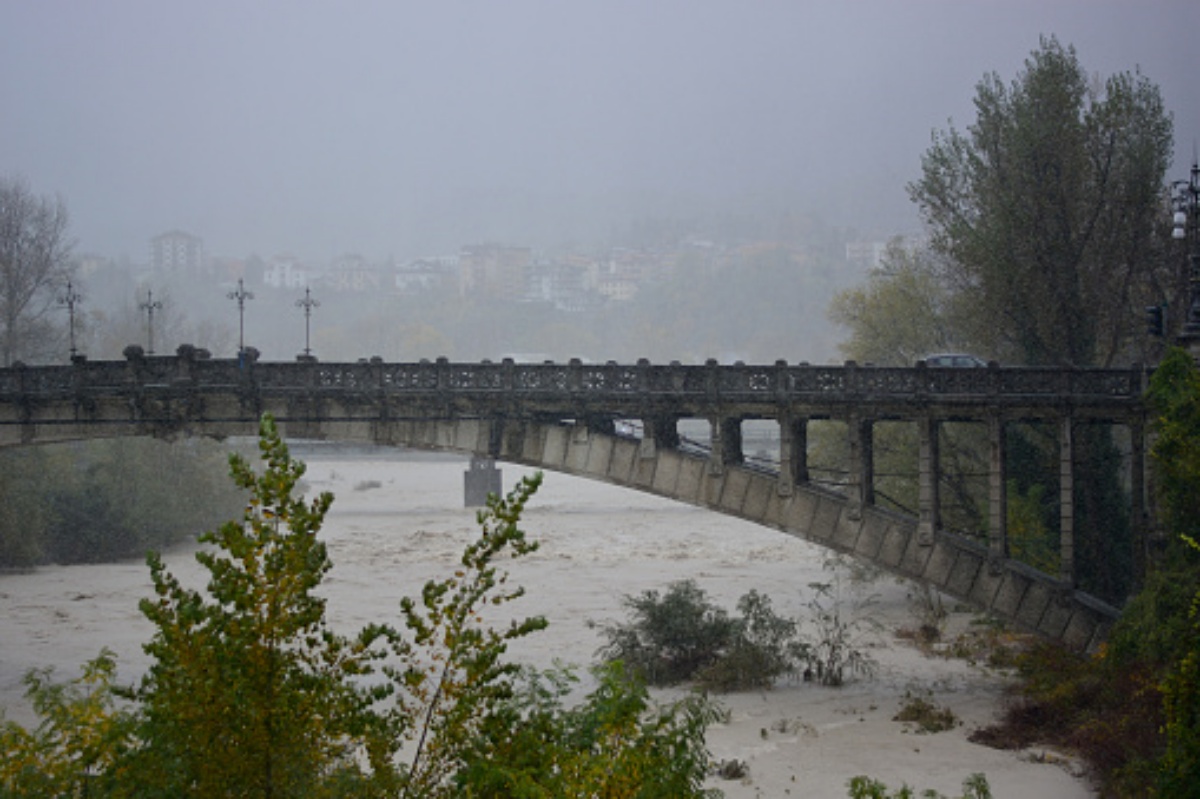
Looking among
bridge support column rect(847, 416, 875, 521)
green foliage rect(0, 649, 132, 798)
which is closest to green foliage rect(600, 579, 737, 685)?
bridge support column rect(847, 416, 875, 521)

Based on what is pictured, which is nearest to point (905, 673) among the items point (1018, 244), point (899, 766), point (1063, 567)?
point (1063, 567)

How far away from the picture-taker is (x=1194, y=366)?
82.4 ft

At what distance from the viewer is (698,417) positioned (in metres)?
29.2

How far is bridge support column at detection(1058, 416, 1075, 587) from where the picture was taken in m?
27.1

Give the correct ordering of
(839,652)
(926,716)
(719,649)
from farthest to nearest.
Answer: (719,649), (839,652), (926,716)

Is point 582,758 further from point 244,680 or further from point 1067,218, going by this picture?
point 1067,218

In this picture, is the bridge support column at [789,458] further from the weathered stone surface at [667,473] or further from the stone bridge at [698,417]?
the weathered stone surface at [667,473]

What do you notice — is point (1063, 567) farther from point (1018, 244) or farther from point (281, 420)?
point (281, 420)

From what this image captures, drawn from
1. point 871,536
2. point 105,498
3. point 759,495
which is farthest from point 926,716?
point 105,498

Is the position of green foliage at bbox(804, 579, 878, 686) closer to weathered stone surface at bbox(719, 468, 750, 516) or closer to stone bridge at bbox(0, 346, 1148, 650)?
stone bridge at bbox(0, 346, 1148, 650)

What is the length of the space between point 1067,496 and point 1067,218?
13.7m

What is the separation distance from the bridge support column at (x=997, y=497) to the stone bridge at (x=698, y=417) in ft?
0.14

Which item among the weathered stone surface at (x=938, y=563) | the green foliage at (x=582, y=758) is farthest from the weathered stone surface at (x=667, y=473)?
the green foliage at (x=582, y=758)

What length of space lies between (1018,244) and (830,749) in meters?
19.1
